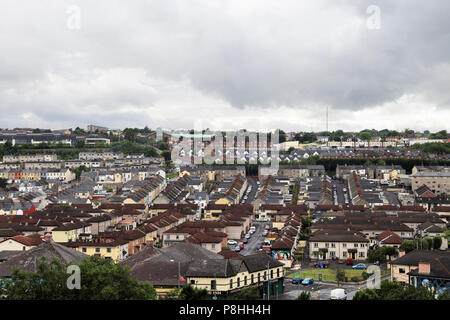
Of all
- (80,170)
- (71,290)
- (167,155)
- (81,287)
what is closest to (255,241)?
(81,287)

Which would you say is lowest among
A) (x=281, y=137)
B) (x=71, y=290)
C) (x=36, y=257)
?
(x=36, y=257)

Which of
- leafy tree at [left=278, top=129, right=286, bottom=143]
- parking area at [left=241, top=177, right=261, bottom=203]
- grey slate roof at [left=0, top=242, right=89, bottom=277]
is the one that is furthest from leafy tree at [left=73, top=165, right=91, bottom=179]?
grey slate roof at [left=0, top=242, right=89, bottom=277]

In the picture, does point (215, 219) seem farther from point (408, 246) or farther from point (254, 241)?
point (408, 246)

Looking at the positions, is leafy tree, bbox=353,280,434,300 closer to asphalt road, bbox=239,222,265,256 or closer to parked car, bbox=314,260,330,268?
parked car, bbox=314,260,330,268

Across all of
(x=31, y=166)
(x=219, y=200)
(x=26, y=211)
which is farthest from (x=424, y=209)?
(x=31, y=166)

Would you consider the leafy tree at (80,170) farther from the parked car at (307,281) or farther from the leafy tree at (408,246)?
the parked car at (307,281)

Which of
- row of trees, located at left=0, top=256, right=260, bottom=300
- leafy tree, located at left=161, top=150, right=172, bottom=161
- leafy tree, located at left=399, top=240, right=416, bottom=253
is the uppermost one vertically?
leafy tree, located at left=161, top=150, right=172, bottom=161

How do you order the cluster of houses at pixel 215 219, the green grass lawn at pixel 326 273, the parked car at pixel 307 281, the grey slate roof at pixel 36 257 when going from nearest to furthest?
1. the grey slate roof at pixel 36 257
2. the cluster of houses at pixel 215 219
3. the parked car at pixel 307 281
4. the green grass lawn at pixel 326 273

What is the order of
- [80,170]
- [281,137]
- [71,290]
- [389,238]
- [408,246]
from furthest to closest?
1. [281,137]
2. [80,170]
3. [389,238]
4. [408,246]
5. [71,290]

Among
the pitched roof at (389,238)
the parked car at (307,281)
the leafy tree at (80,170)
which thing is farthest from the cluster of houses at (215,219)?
→ the leafy tree at (80,170)

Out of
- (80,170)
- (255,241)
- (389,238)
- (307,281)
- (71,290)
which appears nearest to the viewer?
(71,290)

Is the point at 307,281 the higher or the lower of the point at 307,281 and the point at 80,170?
the lower

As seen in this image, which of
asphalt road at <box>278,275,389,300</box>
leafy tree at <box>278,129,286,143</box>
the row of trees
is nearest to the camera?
the row of trees
